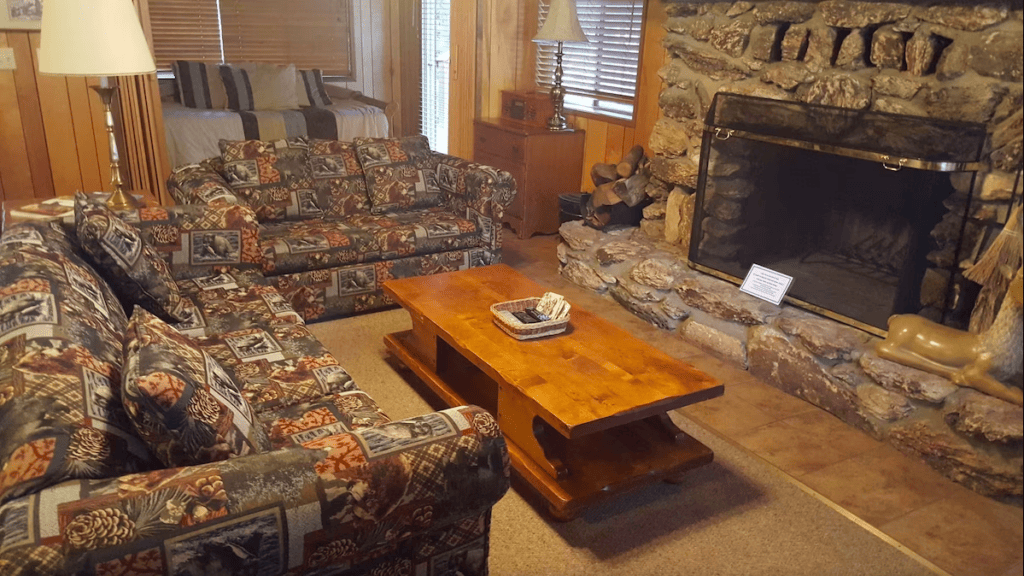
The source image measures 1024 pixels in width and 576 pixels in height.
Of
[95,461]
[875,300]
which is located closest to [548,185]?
[875,300]

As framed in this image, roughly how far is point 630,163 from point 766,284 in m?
1.37

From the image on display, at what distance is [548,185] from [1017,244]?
14.1ft

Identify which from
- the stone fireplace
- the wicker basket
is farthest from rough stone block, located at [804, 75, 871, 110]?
the wicker basket

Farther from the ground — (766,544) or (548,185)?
(548,185)

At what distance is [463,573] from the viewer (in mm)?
1537

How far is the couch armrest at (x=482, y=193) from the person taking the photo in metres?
3.67

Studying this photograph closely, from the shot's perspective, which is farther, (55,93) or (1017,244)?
(55,93)

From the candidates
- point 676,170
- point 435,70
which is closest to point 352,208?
point 676,170

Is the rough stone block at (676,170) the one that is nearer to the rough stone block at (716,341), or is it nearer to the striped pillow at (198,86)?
the rough stone block at (716,341)

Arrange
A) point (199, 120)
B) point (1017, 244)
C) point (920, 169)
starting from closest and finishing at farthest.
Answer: point (1017, 244) → point (920, 169) → point (199, 120)

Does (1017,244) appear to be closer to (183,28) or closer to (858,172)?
(858,172)

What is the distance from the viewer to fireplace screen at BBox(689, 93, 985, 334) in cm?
167

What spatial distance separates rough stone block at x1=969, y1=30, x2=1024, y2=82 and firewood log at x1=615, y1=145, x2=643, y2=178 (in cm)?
353

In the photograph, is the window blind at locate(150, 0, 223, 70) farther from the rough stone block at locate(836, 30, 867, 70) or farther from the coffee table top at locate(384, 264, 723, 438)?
the rough stone block at locate(836, 30, 867, 70)
